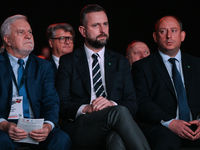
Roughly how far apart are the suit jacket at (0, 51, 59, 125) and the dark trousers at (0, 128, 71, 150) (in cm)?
21

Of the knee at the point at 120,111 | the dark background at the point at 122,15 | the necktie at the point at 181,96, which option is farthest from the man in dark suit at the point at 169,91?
the dark background at the point at 122,15

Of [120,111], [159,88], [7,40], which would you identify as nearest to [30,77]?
[7,40]

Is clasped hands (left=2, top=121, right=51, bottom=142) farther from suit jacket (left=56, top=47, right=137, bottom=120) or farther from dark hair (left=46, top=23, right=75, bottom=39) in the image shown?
dark hair (left=46, top=23, right=75, bottom=39)

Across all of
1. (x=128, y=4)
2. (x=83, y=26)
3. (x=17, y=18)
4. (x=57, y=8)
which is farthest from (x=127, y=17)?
(x=17, y=18)

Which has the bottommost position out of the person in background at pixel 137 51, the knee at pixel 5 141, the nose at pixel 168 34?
the knee at pixel 5 141

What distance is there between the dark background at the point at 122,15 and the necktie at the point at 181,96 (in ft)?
11.1

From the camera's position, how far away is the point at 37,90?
8.49ft

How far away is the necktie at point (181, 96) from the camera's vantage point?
2.78m

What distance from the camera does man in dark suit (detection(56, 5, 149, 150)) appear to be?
2.34 meters

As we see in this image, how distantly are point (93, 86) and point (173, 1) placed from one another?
13.3 feet

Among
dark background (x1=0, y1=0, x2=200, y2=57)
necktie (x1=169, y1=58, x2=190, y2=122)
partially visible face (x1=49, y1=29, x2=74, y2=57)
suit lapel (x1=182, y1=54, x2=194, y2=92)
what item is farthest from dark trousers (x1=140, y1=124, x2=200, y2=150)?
dark background (x1=0, y1=0, x2=200, y2=57)

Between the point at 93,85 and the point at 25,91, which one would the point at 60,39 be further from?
the point at 25,91

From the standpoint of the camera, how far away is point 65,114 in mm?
2695

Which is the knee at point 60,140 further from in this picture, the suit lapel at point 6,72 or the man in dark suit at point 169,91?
the man in dark suit at point 169,91
